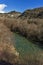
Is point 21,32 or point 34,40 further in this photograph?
point 21,32

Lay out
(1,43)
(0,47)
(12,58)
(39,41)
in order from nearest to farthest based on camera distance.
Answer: (12,58) < (0,47) < (1,43) < (39,41)

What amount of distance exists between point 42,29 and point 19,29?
362cm

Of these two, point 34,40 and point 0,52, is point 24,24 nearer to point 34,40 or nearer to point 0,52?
point 34,40

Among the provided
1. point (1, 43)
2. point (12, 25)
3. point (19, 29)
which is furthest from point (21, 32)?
point (1, 43)

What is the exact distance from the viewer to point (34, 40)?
34.6m

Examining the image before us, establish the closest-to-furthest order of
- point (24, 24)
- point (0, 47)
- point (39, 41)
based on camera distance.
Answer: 1. point (0, 47)
2. point (39, 41)
3. point (24, 24)

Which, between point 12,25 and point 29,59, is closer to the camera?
point 29,59

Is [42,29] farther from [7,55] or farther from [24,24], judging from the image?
[7,55]

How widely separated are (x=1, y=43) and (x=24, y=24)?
64.6 feet

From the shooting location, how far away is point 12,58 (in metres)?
17.5

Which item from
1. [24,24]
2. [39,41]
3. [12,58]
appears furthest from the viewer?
[24,24]

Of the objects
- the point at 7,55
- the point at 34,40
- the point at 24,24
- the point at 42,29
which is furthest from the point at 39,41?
the point at 7,55

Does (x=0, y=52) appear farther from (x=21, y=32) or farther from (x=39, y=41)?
(x=21, y=32)

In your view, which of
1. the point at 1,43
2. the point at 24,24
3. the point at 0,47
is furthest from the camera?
the point at 24,24
